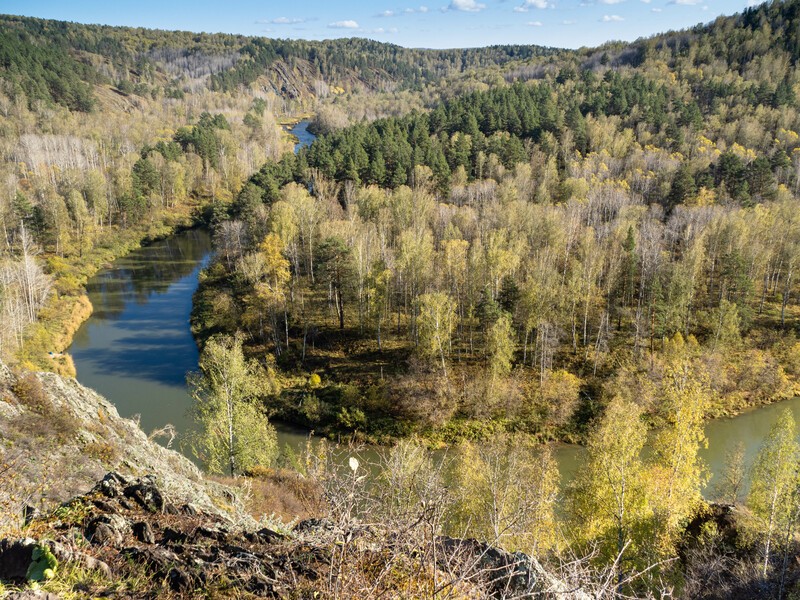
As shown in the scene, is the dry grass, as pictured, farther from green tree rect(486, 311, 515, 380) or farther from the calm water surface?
the calm water surface

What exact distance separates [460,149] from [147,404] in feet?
187

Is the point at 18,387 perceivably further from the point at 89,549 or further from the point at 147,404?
the point at 147,404

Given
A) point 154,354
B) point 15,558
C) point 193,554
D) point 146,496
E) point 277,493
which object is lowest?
point 154,354

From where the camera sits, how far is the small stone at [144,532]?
827 cm

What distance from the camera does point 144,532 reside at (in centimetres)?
838

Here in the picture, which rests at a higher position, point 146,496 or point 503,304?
point 146,496

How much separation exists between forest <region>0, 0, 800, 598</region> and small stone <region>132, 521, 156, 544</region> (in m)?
3.45

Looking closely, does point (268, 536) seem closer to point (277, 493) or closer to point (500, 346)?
point (277, 493)

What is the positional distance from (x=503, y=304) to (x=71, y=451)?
101 ft

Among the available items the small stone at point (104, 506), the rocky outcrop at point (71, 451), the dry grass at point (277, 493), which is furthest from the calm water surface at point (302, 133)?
the small stone at point (104, 506)

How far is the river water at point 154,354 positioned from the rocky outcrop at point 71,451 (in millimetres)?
11004

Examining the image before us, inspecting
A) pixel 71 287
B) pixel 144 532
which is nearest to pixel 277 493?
pixel 144 532

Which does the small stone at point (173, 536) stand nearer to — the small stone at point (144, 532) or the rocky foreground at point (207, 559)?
the rocky foreground at point (207, 559)

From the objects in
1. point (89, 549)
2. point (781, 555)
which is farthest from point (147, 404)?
point (781, 555)
